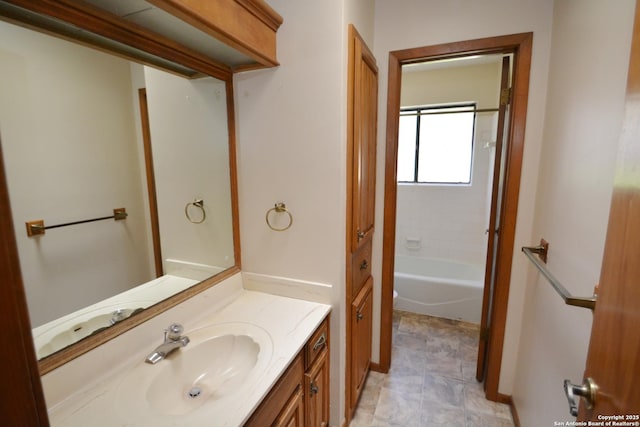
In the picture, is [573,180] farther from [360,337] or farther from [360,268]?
[360,337]

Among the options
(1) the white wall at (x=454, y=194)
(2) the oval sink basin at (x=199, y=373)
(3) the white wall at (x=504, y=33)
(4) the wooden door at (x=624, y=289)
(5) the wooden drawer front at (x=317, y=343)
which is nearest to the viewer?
(4) the wooden door at (x=624, y=289)

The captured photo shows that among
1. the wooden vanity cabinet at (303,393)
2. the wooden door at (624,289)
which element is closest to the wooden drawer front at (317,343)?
the wooden vanity cabinet at (303,393)

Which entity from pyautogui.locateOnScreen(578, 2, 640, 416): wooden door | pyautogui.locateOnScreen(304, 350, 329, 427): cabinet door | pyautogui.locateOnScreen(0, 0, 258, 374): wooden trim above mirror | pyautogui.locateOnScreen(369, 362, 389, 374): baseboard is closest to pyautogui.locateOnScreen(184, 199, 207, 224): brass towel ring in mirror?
pyautogui.locateOnScreen(0, 0, 258, 374): wooden trim above mirror

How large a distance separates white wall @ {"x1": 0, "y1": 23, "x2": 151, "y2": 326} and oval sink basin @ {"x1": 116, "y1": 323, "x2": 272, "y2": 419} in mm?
318

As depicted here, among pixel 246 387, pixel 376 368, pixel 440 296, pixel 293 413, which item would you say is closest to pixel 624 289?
pixel 246 387

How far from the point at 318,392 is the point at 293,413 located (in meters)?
0.24

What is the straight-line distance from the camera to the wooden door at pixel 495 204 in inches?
69.9

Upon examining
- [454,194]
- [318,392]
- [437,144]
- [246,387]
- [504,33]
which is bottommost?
[318,392]

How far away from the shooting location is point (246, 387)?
90 cm

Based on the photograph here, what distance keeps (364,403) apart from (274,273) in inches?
43.9

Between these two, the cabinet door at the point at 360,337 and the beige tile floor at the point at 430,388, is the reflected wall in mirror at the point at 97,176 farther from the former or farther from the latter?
the beige tile floor at the point at 430,388

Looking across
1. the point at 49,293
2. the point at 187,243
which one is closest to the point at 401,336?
the point at 187,243

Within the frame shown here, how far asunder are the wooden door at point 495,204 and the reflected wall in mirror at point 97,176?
1649 millimetres

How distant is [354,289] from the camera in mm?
1646
